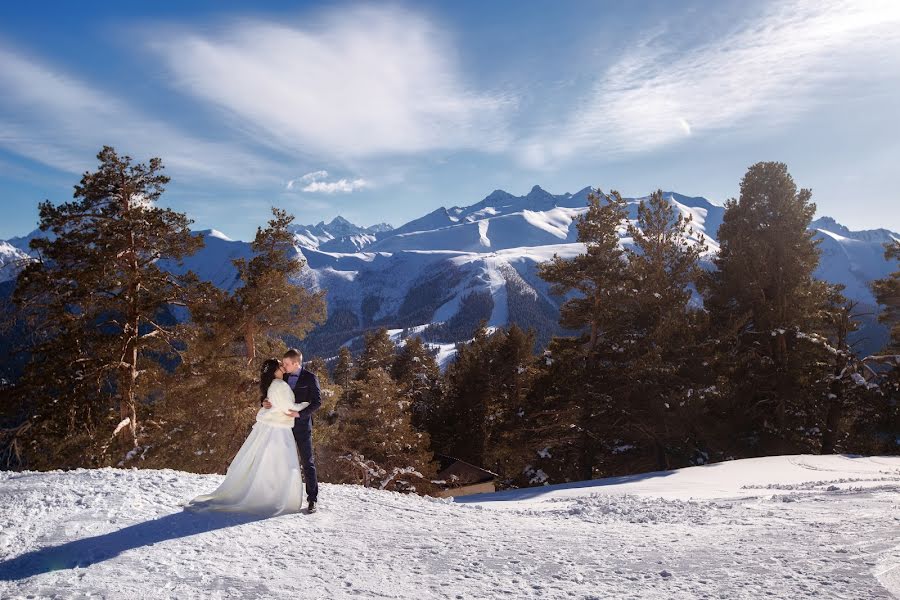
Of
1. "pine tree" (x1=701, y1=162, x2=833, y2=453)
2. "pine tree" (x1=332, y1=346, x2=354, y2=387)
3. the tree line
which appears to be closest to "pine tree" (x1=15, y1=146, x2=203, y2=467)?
the tree line

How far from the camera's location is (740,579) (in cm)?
543

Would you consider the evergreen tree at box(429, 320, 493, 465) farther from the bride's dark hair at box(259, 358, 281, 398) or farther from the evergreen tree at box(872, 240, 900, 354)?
the bride's dark hair at box(259, 358, 281, 398)

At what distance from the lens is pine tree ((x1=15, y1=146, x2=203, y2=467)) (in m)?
16.0

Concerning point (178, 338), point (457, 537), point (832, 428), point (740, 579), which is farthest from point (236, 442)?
point (832, 428)

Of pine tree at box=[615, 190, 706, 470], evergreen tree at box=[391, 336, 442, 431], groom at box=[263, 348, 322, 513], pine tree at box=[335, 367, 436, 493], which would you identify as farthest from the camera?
evergreen tree at box=[391, 336, 442, 431]

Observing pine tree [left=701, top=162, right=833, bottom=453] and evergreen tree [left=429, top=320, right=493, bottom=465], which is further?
evergreen tree [left=429, top=320, right=493, bottom=465]

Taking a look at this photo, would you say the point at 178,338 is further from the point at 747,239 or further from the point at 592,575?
the point at 747,239

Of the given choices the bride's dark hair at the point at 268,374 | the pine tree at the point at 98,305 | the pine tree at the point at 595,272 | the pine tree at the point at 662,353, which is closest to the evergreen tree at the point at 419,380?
the pine tree at the point at 595,272

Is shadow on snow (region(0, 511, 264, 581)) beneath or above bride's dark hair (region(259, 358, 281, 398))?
beneath

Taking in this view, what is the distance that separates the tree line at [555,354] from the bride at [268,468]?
415 inches

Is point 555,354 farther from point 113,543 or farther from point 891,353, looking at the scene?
point 113,543

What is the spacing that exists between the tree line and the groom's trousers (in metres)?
11.0

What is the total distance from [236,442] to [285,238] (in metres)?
7.95

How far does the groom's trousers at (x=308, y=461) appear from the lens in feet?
26.8
